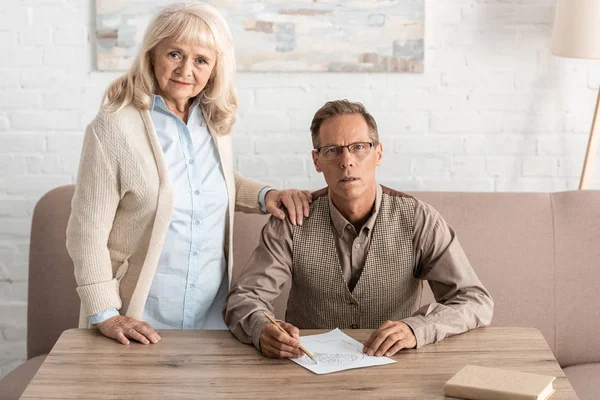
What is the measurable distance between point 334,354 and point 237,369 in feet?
0.74

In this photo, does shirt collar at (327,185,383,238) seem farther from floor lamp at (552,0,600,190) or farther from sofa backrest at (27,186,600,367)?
floor lamp at (552,0,600,190)

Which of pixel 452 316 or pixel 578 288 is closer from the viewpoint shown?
pixel 452 316

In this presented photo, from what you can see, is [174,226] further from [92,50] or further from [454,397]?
[92,50]

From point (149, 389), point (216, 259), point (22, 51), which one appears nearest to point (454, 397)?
point (149, 389)

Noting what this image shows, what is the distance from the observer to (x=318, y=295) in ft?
7.55

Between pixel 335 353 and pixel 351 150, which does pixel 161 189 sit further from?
pixel 335 353

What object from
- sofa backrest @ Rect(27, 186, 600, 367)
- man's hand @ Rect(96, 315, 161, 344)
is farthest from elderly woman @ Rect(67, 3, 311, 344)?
sofa backrest @ Rect(27, 186, 600, 367)

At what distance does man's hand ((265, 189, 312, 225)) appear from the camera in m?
2.31

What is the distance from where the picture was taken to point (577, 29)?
295 centimetres

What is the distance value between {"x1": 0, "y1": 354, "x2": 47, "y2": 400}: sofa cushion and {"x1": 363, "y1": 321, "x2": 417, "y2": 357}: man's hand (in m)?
1.19

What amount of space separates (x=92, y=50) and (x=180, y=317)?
4.68ft

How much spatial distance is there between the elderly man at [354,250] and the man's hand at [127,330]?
0.24 meters

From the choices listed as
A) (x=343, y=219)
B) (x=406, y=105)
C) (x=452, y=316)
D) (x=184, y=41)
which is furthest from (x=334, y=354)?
(x=406, y=105)

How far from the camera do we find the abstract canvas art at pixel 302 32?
321cm
